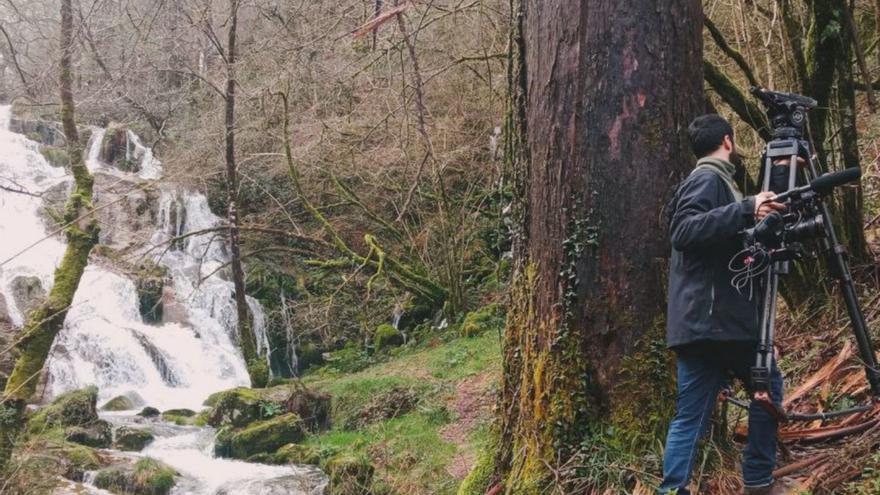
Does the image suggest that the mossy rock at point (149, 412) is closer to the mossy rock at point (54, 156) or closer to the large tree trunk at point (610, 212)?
the mossy rock at point (54, 156)

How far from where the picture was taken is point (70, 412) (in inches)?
486

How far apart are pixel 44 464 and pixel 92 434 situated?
397 cm

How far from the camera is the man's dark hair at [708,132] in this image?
3408mm

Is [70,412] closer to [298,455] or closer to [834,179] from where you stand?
[298,455]

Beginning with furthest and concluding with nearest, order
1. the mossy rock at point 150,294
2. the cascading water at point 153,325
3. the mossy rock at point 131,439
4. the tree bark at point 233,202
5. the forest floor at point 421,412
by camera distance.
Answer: the mossy rock at point 150,294 → the tree bark at point 233,202 → the cascading water at point 153,325 → the mossy rock at point 131,439 → the forest floor at point 421,412

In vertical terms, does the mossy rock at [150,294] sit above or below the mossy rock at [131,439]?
above

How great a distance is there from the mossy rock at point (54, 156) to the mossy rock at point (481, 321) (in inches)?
573

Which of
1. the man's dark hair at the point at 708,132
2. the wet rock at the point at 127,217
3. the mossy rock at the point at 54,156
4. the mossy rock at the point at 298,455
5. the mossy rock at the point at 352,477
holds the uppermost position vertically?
the mossy rock at the point at 54,156

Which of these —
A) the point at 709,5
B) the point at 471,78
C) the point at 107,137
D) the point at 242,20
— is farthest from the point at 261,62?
the point at 107,137

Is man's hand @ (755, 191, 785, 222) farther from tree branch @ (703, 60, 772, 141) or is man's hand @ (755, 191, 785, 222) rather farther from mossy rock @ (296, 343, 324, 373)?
mossy rock @ (296, 343, 324, 373)

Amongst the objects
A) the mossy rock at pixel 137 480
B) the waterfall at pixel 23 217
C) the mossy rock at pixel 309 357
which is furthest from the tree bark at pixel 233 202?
the mossy rock at pixel 137 480

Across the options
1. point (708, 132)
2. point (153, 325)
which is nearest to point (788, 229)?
point (708, 132)

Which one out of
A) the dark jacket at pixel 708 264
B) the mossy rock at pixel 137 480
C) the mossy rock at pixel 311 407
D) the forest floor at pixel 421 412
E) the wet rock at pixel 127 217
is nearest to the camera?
the dark jacket at pixel 708 264

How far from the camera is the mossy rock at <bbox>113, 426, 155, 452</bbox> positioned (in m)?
12.2
